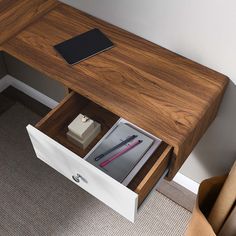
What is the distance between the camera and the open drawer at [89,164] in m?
0.98

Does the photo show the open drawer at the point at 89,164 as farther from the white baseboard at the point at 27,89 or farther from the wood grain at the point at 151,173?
the white baseboard at the point at 27,89

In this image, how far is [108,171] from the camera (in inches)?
43.5

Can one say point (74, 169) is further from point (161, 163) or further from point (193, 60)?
point (193, 60)

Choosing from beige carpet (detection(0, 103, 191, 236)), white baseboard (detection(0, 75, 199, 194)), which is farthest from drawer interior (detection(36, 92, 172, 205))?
white baseboard (detection(0, 75, 199, 194))

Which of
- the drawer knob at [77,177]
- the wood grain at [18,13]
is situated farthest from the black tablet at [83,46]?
the drawer knob at [77,177]

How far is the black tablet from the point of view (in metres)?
1.15

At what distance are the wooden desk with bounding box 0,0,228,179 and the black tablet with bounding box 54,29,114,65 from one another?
0.06 ft

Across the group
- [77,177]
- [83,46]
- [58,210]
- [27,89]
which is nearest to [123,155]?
[77,177]

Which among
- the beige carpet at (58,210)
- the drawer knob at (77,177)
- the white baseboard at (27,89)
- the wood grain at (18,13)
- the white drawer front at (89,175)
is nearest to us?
the white drawer front at (89,175)

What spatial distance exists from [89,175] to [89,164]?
46 mm

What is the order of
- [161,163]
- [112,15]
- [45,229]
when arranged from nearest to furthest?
[161,163] → [112,15] → [45,229]

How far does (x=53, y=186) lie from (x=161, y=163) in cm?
77

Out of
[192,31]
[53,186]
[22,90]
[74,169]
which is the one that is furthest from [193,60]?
[22,90]

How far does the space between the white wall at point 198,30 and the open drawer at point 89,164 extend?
26cm
